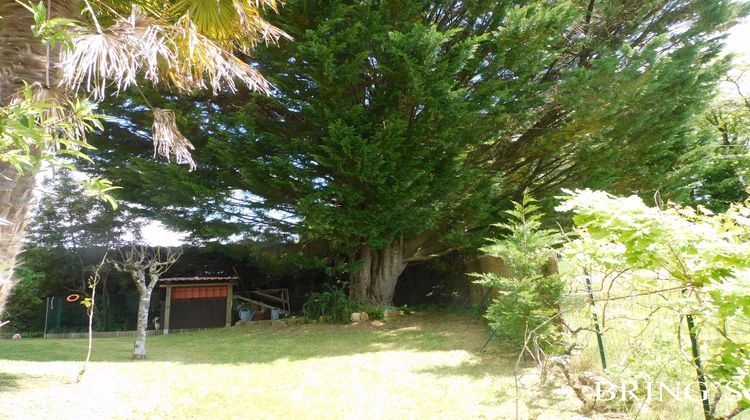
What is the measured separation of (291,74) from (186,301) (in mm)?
9477

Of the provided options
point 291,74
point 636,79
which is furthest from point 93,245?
point 636,79

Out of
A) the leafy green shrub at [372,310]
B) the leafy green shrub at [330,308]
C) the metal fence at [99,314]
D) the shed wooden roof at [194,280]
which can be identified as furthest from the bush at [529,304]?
the metal fence at [99,314]

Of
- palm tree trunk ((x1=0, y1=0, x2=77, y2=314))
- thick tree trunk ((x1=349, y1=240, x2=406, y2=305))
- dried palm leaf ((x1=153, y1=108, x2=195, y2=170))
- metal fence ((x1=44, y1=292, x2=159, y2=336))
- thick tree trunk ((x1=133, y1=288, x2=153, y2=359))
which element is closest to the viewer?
palm tree trunk ((x1=0, y1=0, x2=77, y2=314))

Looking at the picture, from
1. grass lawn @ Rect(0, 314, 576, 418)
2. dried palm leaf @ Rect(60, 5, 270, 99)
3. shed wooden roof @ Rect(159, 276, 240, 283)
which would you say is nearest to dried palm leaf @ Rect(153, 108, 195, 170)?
dried palm leaf @ Rect(60, 5, 270, 99)

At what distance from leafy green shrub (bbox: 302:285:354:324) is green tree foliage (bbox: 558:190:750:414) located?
32.5 ft

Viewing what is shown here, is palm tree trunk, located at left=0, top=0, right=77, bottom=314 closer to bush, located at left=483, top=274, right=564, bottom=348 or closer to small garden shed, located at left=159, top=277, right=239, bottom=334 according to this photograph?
bush, located at left=483, top=274, right=564, bottom=348

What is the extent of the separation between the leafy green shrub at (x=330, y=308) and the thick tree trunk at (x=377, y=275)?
0.61 m

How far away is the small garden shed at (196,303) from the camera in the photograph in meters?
14.6

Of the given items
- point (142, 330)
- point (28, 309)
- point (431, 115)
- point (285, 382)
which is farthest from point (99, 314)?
point (431, 115)

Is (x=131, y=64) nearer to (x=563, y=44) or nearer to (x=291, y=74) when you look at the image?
(x=291, y=74)

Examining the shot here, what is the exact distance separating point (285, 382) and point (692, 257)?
511 centimetres

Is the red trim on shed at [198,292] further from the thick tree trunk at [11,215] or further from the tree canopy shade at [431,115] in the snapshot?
the thick tree trunk at [11,215]

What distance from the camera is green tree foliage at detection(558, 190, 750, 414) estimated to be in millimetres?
1937

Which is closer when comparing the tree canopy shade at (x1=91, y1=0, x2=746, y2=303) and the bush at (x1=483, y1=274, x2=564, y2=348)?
the bush at (x1=483, y1=274, x2=564, y2=348)
